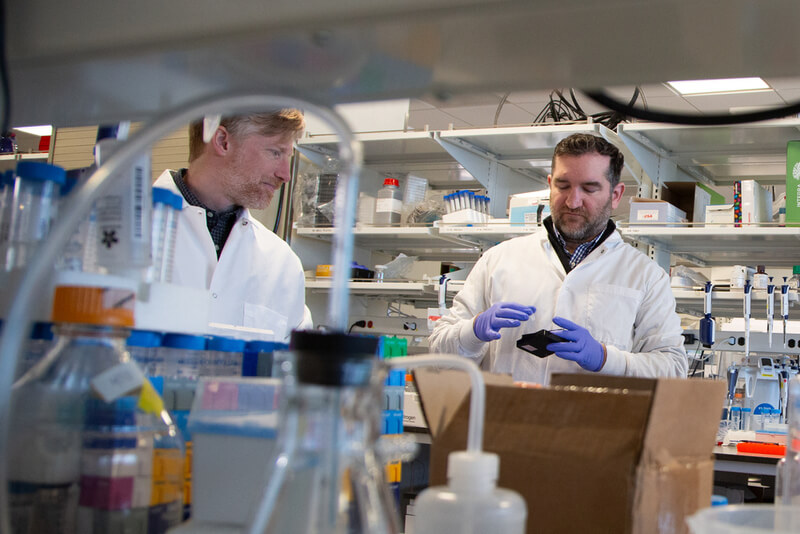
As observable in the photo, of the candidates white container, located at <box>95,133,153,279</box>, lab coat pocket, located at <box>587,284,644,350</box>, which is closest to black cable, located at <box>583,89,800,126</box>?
white container, located at <box>95,133,153,279</box>

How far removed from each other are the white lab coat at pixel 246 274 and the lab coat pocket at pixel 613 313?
95 centimetres

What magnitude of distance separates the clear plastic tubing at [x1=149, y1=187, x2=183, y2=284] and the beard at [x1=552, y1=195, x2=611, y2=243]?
193cm

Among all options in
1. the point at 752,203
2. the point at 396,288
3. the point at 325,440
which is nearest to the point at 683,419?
the point at 325,440

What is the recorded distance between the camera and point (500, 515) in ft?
1.73

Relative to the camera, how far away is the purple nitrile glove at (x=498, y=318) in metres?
2.41

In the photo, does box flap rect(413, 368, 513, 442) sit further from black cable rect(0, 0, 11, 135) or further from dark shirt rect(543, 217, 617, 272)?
dark shirt rect(543, 217, 617, 272)

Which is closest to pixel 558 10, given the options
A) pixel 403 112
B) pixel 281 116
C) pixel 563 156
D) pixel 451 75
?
pixel 451 75

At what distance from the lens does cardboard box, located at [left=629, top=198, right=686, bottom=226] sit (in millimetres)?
3445

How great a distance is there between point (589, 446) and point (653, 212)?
295 cm

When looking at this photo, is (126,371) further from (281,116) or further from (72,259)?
(281,116)

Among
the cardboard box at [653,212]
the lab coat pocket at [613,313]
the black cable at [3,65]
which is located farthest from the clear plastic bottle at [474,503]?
the cardboard box at [653,212]

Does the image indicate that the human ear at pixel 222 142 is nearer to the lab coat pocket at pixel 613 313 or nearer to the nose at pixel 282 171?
the nose at pixel 282 171

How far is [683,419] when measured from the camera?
0.73 metres

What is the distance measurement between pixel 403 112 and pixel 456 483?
12.1 ft
